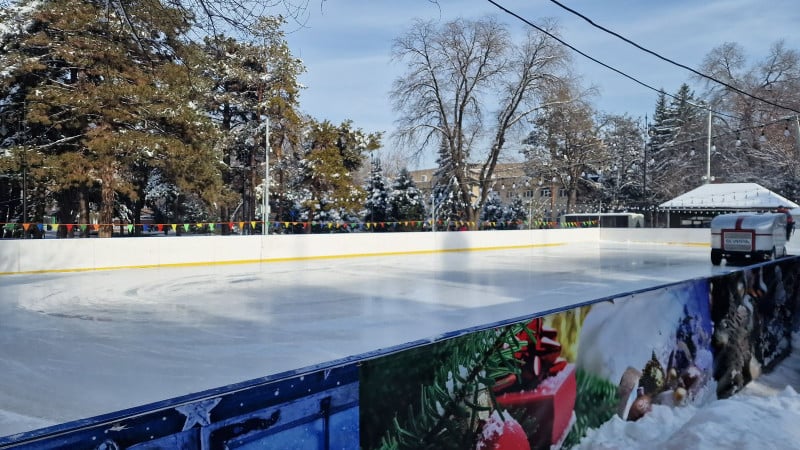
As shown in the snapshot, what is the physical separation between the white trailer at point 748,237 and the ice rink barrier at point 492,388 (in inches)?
446

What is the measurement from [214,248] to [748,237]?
14129mm

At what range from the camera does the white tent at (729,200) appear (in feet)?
101

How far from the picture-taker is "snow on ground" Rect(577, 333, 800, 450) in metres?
3.79

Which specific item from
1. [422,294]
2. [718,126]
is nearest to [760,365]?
[422,294]

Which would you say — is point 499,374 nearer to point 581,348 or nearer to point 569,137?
point 581,348

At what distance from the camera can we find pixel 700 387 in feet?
16.5

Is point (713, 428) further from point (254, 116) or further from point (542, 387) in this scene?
point (254, 116)

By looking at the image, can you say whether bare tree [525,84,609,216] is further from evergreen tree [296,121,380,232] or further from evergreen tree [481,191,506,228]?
evergreen tree [296,121,380,232]

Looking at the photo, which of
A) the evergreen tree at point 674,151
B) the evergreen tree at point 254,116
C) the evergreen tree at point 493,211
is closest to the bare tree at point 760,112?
the evergreen tree at point 674,151

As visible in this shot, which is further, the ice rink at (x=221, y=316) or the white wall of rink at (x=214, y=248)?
the white wall of rink at (x=214, y=248)

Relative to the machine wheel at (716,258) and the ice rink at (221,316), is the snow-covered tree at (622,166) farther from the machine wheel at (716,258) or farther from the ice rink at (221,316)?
the ice rink at (221,316)

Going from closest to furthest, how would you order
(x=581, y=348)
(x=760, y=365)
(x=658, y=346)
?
(x=581, y=348), (x=658, y=346), (x=760, y=365)

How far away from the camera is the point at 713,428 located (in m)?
3.98

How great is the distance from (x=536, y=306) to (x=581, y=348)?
5.62 metres
